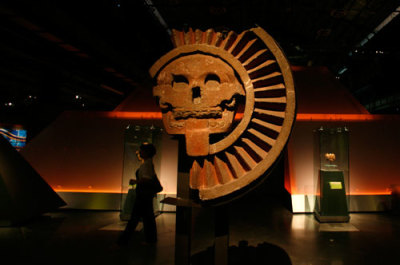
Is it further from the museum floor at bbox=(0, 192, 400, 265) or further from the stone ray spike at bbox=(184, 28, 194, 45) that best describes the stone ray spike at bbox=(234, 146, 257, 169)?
the museum floor at bbox=(0, 192, 400, 265)

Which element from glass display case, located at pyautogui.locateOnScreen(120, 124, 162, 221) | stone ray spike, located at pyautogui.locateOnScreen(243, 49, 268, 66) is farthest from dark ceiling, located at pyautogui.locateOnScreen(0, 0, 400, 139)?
stone ray spike, located at pyautogui.locateOnScreen(243, 49, 268, 66)

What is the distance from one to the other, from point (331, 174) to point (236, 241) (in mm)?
2608

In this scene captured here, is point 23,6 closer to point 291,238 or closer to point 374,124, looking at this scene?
point 291,238

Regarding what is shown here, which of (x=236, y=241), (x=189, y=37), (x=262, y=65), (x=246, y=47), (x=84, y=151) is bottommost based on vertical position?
(x=236, y=241)

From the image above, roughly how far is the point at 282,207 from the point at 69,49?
636cm

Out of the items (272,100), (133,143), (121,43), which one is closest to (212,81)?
(272,100)

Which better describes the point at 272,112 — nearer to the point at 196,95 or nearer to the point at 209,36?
the point at 196,95

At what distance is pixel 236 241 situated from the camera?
12.2 ft

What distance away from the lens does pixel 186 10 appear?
5.67 meters

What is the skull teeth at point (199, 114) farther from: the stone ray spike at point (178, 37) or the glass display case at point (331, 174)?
the glass display case at point (331, 174)

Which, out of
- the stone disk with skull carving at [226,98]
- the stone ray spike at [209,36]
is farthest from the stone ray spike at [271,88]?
the stone ray spike at [209,36]

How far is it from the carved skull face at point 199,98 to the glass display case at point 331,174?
13.6ft

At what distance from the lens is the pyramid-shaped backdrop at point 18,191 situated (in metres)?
4.12

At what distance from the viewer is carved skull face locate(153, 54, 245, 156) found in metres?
1.59
